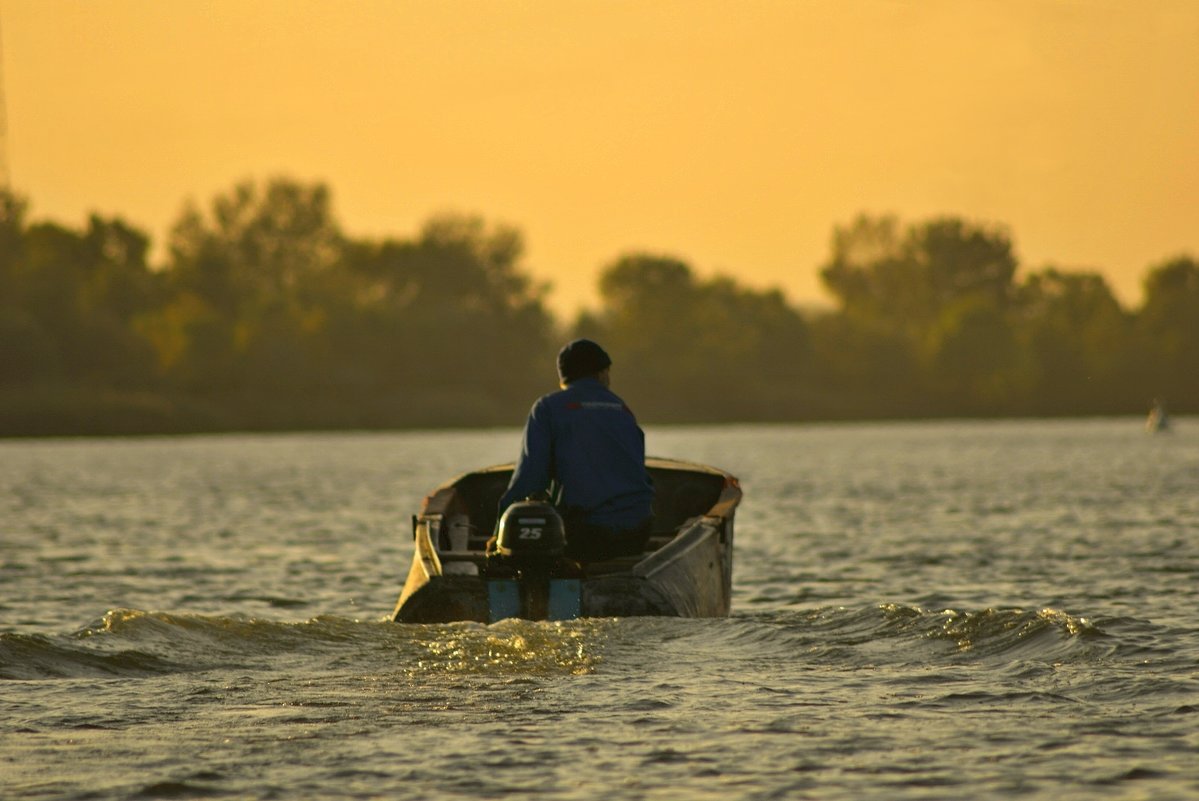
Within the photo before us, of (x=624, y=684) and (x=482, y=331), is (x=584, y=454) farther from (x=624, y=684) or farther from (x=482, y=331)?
(x=482, y=331)

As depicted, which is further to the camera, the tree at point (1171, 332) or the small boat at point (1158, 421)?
the tree at point (1171, 332)

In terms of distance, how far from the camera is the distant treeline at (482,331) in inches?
4301

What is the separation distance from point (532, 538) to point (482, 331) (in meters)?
112

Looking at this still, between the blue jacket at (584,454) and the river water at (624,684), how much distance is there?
1026 millimetres

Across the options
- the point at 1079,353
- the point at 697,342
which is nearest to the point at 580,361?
the point at 697,342

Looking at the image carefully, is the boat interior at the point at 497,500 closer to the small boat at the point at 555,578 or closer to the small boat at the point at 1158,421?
the small boat at the point at 555,578

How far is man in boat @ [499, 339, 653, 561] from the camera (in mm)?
13258

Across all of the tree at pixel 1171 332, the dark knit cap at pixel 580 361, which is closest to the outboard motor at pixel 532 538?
the dark knit cap at pixel 580 361

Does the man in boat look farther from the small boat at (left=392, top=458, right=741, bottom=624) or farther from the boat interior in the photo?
the boat interior

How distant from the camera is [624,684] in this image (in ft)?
36.1

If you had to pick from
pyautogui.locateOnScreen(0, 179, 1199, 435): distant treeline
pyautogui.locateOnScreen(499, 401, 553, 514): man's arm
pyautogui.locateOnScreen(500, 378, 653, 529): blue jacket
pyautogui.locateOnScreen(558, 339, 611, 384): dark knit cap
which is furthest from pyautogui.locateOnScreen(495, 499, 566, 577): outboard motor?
pyautogui.locateOnScreen(0, 179, 1199, 435): distant treeline

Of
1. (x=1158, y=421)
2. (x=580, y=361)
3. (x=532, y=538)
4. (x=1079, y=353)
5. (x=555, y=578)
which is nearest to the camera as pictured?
(x=532, y=538)

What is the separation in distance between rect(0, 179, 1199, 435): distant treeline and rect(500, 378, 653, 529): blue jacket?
87792 mm

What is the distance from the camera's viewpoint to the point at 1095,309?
153 m
